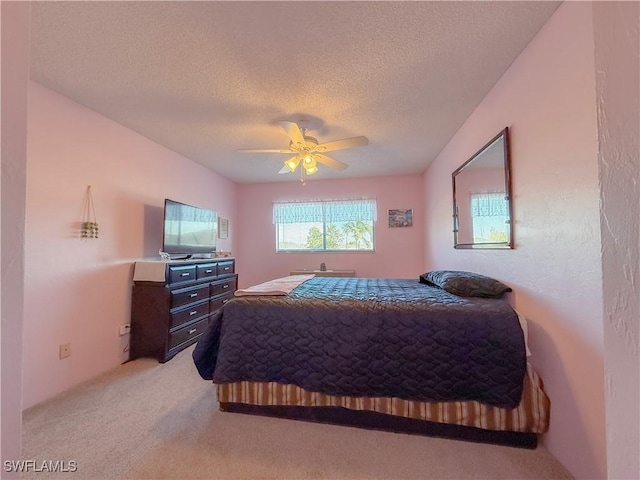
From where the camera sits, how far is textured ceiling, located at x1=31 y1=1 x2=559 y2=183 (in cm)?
138

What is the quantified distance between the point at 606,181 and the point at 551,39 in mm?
1432

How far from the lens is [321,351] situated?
1643 mm

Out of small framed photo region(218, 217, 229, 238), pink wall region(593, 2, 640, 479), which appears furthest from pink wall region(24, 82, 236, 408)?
pink wall region(593, 2, 640, 479)

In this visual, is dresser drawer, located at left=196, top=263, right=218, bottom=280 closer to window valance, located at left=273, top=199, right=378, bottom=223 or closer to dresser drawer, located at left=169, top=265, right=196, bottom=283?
dresser drawer, located at left=169, top=265, right=196, bottom=283

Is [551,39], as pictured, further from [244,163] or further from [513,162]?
[244,163]

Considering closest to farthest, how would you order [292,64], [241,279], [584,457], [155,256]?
[584,457], [292,64], [155,256], [241,279]

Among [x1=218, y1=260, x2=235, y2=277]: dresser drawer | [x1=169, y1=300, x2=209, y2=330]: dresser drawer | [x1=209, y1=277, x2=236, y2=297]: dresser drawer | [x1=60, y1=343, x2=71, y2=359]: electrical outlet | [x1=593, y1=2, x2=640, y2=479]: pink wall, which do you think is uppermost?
[x1=593, y1=2, x2=640, y2=479]: pink wall

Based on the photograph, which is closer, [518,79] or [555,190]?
[555,190]

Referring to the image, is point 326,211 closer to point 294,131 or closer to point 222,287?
point 222,287

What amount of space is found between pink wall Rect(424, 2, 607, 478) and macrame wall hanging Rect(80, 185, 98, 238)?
327cm

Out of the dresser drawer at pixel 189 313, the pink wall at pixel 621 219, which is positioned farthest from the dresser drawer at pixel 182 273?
the pink wall at pixel 621 219

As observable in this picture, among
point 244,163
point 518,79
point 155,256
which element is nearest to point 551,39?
point 518,79

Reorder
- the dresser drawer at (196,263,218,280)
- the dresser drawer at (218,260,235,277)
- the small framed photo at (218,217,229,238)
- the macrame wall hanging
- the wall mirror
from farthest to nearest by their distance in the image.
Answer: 1. the small framed photo at (218,217,229,238)
2. the dresser drawer at (218,260,235,277)
3. the dresser drawer at (196,263,218,280)
4. the macrame wall hanging
5. the wall mirror

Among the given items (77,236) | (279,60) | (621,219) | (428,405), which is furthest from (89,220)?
(621,219)
